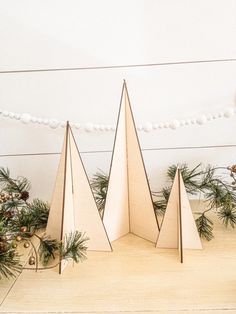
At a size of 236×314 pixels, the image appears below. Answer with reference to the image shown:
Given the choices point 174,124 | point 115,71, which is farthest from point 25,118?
point 174,124

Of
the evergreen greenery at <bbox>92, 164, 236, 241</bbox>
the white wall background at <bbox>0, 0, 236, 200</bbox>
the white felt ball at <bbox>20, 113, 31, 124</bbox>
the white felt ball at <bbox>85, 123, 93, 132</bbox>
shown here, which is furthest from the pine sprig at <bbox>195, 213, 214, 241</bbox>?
the white felt ball at <bbox>20, 113, 31, 124</bbox>

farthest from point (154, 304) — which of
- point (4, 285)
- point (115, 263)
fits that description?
point (4, 285)

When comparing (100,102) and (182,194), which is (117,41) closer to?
(100,102)

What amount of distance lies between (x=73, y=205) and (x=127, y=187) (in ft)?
0.33

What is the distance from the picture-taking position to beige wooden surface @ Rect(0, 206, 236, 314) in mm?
410

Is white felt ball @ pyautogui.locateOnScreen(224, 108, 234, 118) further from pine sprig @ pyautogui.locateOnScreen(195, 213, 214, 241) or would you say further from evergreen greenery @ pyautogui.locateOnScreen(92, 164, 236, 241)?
pine sprig @ pyautogui.locateOnScreen(195, 213, 214, 241)

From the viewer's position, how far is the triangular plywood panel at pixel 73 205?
500mm

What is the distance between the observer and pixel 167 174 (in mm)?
723

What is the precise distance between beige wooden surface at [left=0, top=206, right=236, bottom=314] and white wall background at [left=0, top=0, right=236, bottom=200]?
10.1 inches

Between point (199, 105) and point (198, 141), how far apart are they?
80 millimetres

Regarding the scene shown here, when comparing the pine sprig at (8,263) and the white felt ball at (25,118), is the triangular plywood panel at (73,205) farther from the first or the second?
the white felt ball at (25,118)

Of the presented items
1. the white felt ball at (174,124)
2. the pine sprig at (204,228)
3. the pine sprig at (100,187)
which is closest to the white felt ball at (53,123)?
the pine sprig at (100,187)

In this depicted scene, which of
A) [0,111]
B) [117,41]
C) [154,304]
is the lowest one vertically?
[154,304]

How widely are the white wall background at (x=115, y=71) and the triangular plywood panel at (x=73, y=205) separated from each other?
200 millimetres
